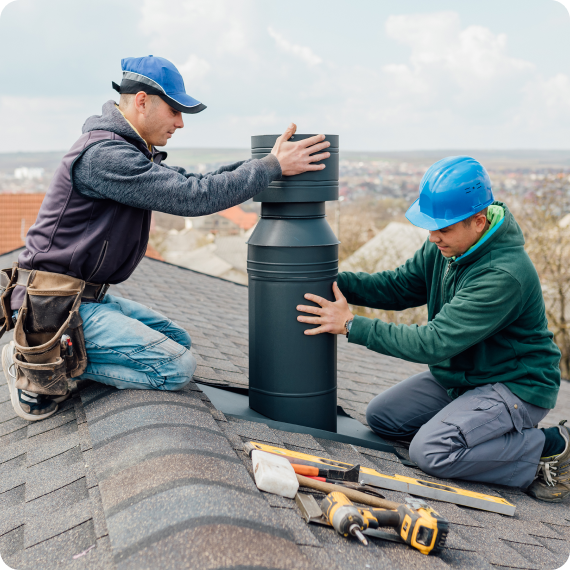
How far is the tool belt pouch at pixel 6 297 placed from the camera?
9.05 ft

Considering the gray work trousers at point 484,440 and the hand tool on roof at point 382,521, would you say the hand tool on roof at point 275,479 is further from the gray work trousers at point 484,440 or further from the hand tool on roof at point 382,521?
the gray work trousers at point 484,440

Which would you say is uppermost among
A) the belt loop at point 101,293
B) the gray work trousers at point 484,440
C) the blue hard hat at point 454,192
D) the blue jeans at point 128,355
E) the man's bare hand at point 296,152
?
the man's bare hand at point 296,152

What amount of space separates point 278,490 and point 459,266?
5.63 feet

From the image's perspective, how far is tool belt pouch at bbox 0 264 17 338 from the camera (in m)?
2.76

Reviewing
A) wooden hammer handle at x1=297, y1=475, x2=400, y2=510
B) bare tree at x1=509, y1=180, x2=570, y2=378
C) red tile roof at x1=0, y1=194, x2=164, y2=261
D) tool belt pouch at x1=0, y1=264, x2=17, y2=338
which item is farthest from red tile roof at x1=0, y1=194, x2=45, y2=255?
wooden hammer handle at x1=297, y1=475, x2=400, y2=510

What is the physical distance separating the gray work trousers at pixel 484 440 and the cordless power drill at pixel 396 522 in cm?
109

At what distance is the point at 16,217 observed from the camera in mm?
22016

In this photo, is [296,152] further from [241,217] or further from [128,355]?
[241,217]

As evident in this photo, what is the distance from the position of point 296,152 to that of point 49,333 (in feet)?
4.65

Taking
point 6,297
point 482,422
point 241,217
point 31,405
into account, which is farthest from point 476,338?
point 241,217

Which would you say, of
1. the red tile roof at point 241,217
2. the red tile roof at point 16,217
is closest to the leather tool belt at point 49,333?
the red tile roof at point 16,217

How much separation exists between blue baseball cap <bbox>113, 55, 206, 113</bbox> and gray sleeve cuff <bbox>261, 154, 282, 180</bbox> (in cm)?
47

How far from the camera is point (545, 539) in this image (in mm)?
2457

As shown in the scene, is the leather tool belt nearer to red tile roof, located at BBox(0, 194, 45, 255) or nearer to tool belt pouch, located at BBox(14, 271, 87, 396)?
tool belt pouch, located at BBox(14, 271, 87, 396)
